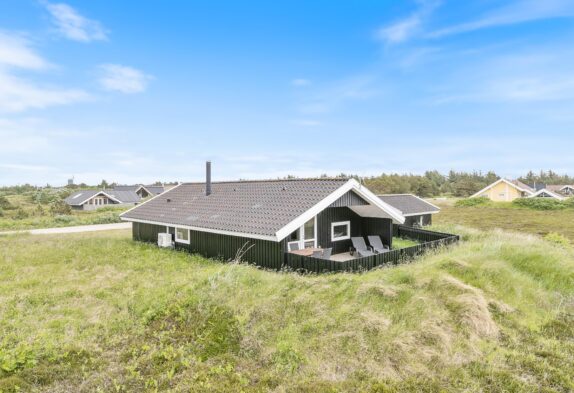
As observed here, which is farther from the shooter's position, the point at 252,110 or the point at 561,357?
the point at 252,110

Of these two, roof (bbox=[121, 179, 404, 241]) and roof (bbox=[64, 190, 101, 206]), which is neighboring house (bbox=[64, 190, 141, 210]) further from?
roof (bbox=[121, 179, 404, 241])

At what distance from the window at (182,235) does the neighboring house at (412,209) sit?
47.3 feet

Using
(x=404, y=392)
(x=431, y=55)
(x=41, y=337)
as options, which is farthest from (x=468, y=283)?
(x=431, y=55)

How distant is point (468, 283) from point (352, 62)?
58.2ft

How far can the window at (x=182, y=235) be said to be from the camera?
51.5ft

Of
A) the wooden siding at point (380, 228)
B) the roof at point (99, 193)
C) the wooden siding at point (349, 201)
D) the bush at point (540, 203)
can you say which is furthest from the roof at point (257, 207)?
the bush at point (540, 203)

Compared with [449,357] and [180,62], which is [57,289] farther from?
[180,62]

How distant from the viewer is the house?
1215cm

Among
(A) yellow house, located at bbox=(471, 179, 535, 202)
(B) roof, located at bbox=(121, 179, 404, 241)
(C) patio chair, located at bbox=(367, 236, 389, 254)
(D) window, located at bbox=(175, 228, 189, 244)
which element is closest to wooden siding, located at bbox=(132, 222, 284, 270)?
(D) window, located at bbox=(175, 228, 189, 244)

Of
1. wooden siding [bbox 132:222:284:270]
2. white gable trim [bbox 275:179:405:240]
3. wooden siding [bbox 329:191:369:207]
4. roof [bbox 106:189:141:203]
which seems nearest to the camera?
white gable trim [bbox 275:179:405:240]

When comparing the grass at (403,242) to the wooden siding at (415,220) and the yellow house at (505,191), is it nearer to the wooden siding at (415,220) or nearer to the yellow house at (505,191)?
the wooden siding at (415,220)

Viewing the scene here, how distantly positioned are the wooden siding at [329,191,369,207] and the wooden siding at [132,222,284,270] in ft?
11.0

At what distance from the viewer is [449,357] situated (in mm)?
6066

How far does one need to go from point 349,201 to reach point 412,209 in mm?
11976
